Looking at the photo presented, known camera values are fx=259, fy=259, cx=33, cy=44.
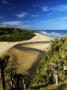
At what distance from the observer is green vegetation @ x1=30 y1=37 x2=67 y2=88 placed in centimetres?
1597

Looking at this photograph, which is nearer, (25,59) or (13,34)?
(25,59)

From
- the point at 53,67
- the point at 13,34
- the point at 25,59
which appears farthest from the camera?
the point at 13,34

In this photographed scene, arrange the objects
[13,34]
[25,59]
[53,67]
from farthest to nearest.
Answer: [13,34]
[25,59]
[53,67]

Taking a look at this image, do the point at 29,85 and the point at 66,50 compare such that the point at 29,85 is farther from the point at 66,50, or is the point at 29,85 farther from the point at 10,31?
the point at 10,31

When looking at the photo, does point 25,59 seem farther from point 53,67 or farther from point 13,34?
point 13,34

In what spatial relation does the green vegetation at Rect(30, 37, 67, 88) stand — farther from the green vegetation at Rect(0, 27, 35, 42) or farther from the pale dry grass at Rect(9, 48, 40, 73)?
the green vegetation at Rect(0, 27, 35, 42)

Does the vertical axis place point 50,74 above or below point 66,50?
below

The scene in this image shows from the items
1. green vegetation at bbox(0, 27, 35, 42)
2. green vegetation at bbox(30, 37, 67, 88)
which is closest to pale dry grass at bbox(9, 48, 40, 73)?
green vegetation at bbox(30, 37, 67, 88)

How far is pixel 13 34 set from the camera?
37.4 m

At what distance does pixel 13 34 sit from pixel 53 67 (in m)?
22.4

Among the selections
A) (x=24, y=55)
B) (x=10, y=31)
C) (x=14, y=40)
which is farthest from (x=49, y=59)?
(x=10, y=31)

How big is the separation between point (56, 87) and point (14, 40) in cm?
2062

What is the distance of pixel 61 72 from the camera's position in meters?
16.1

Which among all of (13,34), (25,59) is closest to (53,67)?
(25,59)
